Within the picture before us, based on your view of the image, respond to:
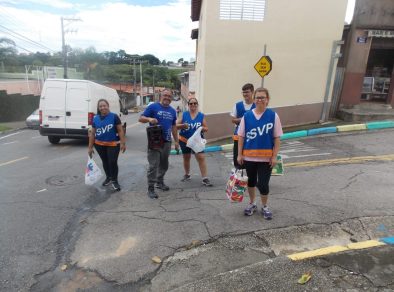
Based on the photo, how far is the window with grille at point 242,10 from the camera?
10.8 meters

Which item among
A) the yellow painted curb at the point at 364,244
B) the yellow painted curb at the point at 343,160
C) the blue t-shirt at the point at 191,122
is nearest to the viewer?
the yellow painted curb at the point at 364,244

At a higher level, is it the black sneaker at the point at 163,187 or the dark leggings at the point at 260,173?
the dark leggings at the point at 260,173

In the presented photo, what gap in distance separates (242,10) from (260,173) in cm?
876

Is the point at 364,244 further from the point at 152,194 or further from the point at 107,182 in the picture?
the point at 107,182

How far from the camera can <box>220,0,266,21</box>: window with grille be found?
10.8 metres

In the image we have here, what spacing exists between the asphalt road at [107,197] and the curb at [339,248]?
0.65 m

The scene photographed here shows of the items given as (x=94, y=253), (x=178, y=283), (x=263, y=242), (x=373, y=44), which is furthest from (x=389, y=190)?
(x=373, y=44)

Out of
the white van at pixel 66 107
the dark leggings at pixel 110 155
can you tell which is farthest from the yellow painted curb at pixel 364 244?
the white van at pixel 66 107

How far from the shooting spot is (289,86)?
11.7 metres

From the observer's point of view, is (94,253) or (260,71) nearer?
(94,253)

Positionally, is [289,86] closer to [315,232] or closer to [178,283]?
[315,232]

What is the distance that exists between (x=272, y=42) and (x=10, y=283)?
1082 centimetres

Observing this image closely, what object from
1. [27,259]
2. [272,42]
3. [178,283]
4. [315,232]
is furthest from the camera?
[272,42]

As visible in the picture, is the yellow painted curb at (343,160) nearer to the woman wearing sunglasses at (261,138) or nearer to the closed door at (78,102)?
the woman wearing sunglasses at (261,138)
